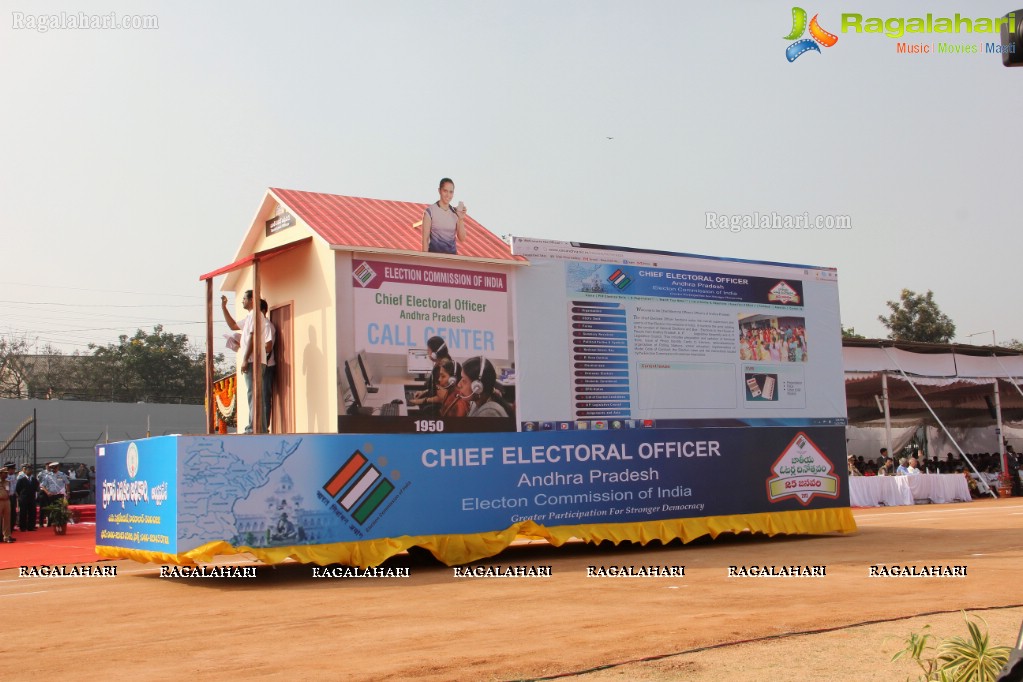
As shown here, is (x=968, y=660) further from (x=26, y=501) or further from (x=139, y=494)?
(x=26, y=501)

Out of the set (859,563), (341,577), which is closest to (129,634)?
(341,577)

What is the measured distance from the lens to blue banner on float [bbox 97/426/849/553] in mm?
12234

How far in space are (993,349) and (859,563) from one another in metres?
23.9

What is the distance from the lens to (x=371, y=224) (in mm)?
14742

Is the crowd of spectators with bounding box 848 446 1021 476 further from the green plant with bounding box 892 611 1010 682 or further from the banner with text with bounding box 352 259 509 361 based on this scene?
the green plant with bounding box 892 611 1010 682

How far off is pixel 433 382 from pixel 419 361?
0.36 metres

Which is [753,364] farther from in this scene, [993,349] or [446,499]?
[993,349]

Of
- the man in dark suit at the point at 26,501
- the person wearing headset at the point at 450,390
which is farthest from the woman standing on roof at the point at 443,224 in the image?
the man in dark suit at the point at 26,501

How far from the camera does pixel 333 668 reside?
6.83 m

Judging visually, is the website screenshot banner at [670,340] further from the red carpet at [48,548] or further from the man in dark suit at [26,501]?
the man in dark suit at [26,501]

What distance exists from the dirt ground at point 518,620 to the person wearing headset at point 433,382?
227 cm

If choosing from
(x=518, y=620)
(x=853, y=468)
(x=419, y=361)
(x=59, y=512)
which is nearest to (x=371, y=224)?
(x=419, y=361)

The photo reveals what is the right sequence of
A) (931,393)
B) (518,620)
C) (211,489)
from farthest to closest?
1. (931,393)
2. (211,489)
3. (518,620)

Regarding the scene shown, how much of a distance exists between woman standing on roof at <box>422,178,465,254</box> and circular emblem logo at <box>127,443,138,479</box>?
471cm
